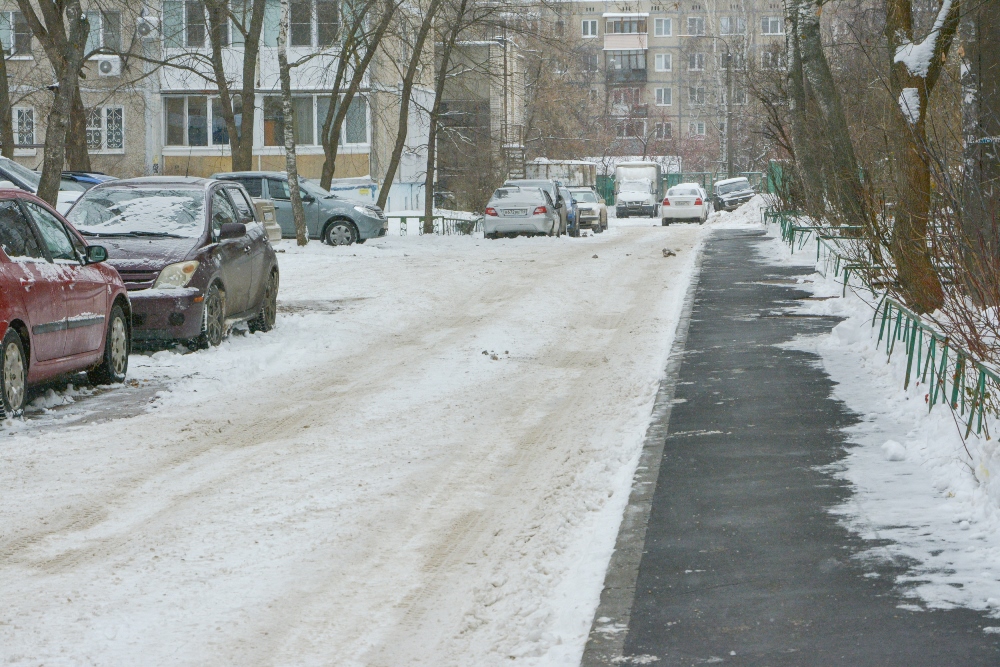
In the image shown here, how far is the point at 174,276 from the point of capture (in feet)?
40.7

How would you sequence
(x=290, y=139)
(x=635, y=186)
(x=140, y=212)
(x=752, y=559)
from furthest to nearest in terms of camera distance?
1. (x=635, y=186)
2. (x=290, y=139)
3. (x=140, y=212)
4. (x=752, y=559)

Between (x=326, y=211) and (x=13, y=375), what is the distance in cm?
2239

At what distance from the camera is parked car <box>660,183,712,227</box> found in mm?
50844

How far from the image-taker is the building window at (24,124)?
174 ft

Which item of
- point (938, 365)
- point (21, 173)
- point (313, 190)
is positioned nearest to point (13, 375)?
point (938, 365)

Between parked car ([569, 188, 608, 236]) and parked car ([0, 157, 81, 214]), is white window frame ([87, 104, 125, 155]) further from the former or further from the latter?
parked car ([0, 157, 81, 214])

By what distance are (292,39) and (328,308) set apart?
35.9 m

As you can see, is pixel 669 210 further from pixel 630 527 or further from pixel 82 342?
pixel 630 527

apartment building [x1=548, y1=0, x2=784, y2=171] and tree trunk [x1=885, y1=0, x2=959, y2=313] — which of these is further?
apartment building [x1=548, y1=0, x2=784, y2=171]

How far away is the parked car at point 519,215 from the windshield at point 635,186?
25266mm

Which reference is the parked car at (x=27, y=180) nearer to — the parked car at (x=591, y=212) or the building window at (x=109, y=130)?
the parked car at (x=591, y=212)

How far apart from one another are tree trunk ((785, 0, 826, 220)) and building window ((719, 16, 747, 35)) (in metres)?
65.4

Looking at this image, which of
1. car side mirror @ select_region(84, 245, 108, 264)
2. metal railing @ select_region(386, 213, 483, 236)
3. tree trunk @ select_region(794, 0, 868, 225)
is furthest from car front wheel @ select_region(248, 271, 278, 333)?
metal railing @ select_region(386, 213, 483, 236)

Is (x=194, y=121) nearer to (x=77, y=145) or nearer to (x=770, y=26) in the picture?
(x=77, y=145)
